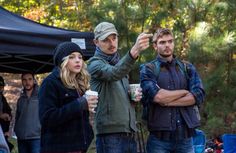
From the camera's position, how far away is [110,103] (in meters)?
3.67

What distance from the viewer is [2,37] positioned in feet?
16.0

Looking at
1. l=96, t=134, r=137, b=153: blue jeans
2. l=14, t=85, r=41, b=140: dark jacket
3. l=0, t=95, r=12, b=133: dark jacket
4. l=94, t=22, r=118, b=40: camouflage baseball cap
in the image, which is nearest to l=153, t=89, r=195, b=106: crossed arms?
l=96, t=134, r=137, b=153: blue jeans

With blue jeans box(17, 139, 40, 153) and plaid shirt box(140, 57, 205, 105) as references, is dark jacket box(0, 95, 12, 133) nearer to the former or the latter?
blue jeans box(17, 139, 40, 153)

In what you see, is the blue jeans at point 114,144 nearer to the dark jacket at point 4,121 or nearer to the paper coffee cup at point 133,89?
the paper coffee cup at point 133,89

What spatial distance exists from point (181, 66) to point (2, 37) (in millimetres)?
1946

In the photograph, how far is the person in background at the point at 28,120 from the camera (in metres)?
6.16

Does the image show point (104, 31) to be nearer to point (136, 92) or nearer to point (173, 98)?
point (136, 92)

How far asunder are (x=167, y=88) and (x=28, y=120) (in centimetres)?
275

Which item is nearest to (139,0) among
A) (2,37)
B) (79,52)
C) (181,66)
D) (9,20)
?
(9,20)

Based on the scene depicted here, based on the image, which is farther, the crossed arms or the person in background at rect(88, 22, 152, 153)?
the crossed arms

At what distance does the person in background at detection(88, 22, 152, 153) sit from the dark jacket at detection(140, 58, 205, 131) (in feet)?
0.73

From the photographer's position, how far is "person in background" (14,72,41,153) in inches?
243

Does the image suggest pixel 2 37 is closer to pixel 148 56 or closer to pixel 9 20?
pixel 9 20

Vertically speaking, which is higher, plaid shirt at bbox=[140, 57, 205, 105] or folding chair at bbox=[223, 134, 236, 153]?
plaid shirt at bbox=[140, 57, 205, 105]
